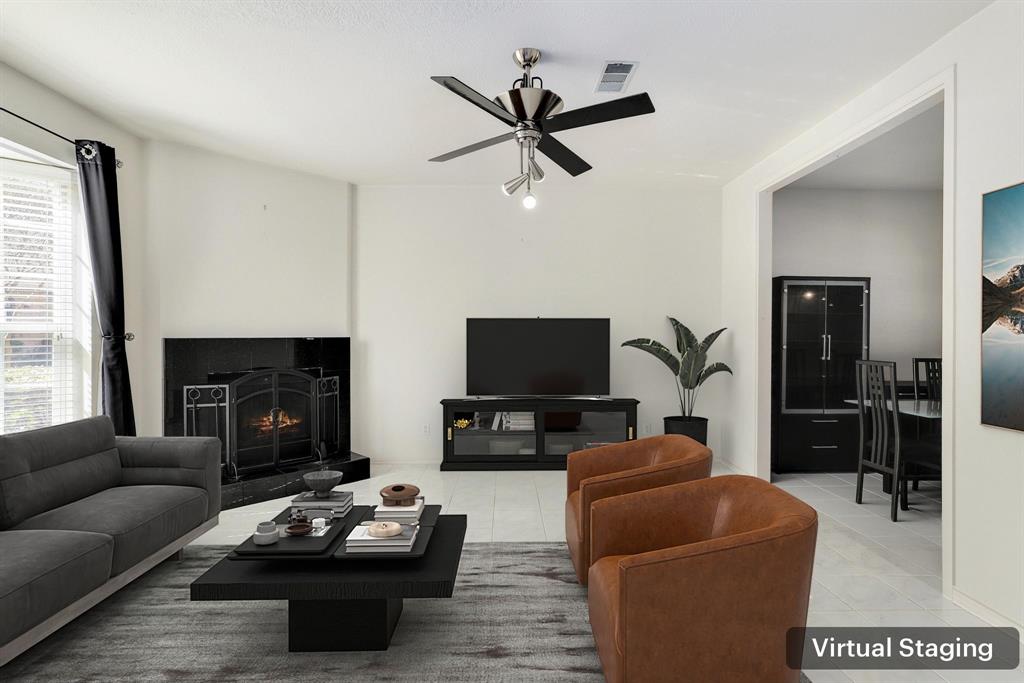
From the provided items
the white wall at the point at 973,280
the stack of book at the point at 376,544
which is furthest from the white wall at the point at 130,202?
the white wall at the point at 973,280

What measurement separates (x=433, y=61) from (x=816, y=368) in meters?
4.47

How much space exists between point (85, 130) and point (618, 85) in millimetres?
3687

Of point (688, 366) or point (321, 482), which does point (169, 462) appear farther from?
point (688, 366)

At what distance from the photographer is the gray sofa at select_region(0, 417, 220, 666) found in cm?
219

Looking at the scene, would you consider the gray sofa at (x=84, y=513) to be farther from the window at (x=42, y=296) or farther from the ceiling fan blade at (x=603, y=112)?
the ceiling fan blade at (x=603, y=112)

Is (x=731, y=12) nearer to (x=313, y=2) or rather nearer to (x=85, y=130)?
(x=313, y=2)

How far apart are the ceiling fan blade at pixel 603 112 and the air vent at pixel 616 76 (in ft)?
2.25

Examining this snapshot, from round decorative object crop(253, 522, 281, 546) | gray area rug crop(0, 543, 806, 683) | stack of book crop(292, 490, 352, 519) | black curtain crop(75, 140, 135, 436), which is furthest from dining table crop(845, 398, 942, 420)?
black curtain crop(75, 140, 135, 436)

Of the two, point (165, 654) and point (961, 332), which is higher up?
point (961, 332)

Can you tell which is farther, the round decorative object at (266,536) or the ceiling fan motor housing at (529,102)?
the ceiling fan motor housing at (529,102)

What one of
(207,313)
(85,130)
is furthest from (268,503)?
(85,130)

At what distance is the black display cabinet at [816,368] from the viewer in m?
5.65

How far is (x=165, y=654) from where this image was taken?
2.40 meters

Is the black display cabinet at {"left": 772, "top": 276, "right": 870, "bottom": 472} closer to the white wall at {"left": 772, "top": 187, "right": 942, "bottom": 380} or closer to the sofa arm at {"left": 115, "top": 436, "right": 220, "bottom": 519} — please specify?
the white wall at {"left": 772, "top": 187, "right": 942, "bottom": 380}
